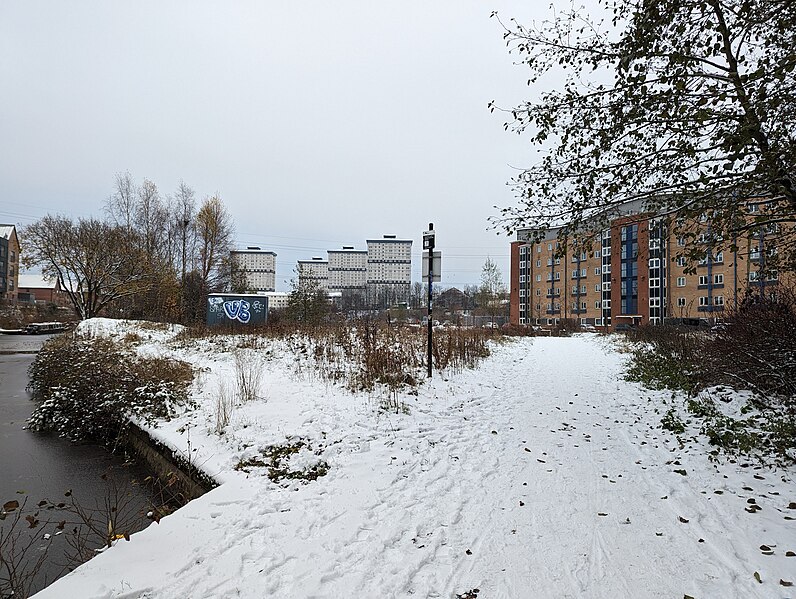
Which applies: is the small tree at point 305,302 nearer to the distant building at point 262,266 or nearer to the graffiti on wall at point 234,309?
the graffiti on wall at point 234,309

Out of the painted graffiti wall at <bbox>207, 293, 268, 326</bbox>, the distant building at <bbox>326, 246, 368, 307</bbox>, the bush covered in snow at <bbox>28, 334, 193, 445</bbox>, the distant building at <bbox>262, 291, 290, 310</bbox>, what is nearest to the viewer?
the bush covered in snow at <bbox>28, 334, 193, 445</bbox>

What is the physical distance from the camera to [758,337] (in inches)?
258

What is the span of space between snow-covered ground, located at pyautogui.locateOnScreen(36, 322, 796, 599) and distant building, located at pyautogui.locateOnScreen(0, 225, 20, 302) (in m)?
74.6

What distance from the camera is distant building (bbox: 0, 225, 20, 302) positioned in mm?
62447

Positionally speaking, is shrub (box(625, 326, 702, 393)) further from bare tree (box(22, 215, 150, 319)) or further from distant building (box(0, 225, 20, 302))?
distant building (box(0, 225, 20, 302))

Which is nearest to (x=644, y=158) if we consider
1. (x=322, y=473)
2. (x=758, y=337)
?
(x=758, y=337)

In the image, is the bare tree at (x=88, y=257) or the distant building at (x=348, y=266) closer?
the bare tree at (x=88, y=257)

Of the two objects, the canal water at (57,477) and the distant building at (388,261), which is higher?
the distant building at (388,261)

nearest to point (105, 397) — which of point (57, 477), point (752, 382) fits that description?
point (57, 477)

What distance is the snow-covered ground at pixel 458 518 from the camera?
2816 millimetres

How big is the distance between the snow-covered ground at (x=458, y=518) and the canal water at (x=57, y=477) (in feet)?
2.45

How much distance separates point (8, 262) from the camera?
218ft

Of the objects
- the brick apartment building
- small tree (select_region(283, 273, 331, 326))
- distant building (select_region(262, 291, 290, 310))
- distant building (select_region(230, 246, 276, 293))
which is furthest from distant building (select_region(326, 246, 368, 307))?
small tree (select_region(283, 273, 331, 326))

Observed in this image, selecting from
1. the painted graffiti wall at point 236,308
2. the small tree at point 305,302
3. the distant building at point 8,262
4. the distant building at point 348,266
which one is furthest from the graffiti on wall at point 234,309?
the distant building at point 348,266
